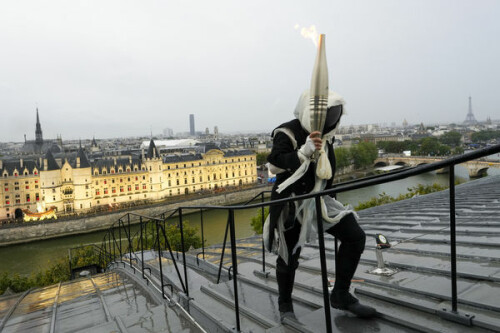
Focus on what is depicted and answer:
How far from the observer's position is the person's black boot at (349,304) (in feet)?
6.84

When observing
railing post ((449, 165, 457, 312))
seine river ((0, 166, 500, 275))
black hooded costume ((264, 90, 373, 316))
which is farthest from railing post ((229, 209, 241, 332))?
seine river ((0, 166, 500, 275))

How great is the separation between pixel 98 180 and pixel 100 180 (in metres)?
0.20

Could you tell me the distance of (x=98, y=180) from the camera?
4034 cm

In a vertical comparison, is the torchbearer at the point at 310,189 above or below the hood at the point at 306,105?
below

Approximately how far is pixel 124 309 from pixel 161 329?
1290 millimetres

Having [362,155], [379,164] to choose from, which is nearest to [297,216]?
[362,155]

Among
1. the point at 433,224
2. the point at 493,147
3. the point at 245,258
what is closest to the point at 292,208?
the point at 493,147

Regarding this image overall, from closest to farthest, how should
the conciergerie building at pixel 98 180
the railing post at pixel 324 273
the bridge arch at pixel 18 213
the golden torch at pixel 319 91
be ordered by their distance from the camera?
the railing post at pixel 324 273 → the golden torch at pixel 319 91 → the conciergerie building at pixel 98 180 → the bridge arch at pixel 18 213

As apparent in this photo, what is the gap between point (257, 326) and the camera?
97.4 inches

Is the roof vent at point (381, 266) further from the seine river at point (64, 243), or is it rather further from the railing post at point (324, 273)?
the seine river at point (64, 243)

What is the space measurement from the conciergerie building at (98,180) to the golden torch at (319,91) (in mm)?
40087

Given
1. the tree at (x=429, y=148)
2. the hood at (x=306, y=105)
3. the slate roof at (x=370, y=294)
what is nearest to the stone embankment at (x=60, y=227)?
the slate roof at (x=370, y=294)

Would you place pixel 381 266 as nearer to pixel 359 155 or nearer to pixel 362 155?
pixel 359 155

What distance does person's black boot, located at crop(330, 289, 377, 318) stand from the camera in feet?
6.84
